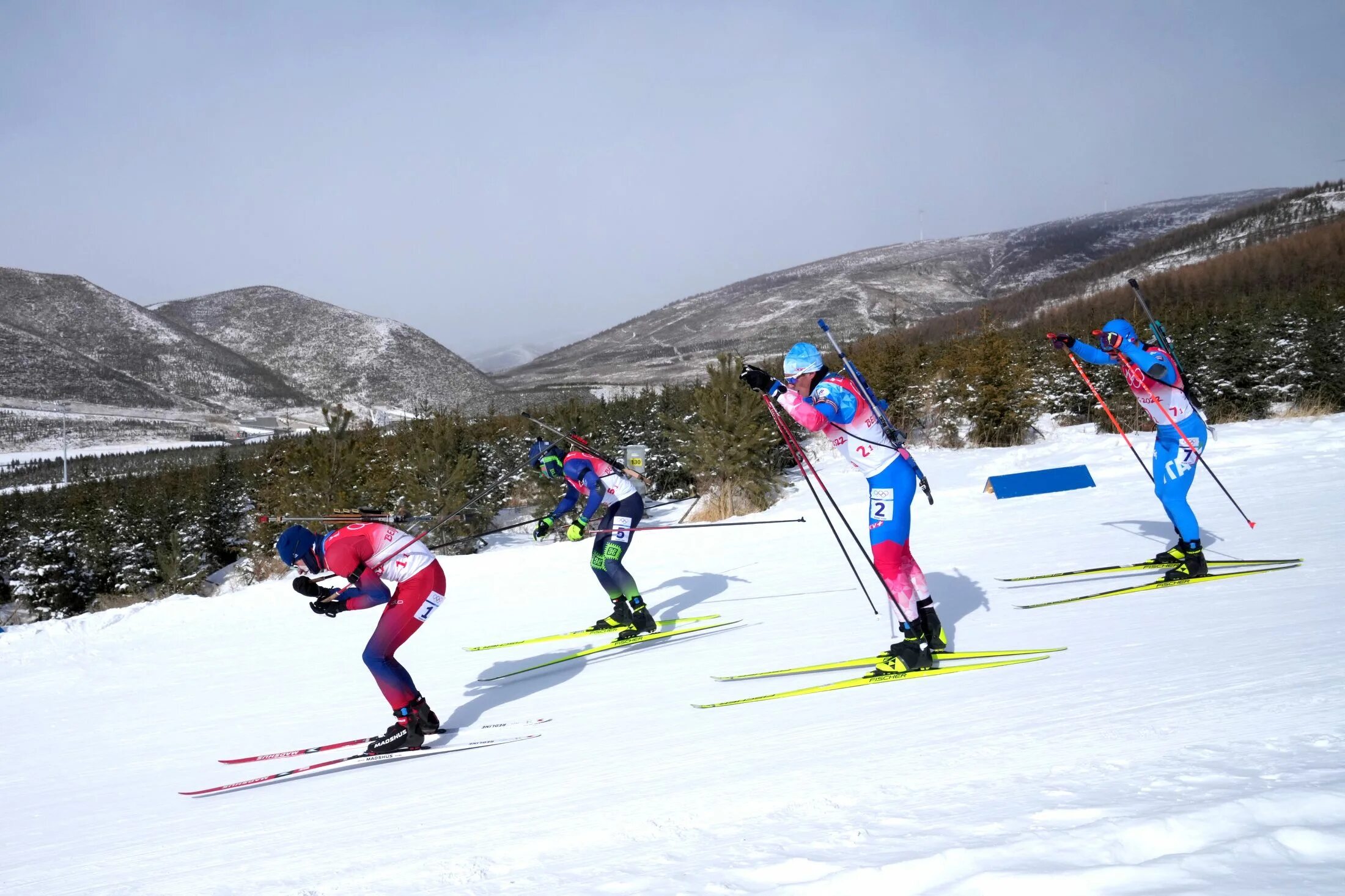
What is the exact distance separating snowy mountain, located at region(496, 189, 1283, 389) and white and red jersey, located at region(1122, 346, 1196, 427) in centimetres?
12496

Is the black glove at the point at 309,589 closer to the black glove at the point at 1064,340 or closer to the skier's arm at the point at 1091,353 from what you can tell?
the black glove at the point at 1064,340

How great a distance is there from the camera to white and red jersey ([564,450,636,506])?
9047 mm

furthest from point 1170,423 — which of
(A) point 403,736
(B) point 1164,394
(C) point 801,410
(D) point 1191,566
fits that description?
(A) point 403,736

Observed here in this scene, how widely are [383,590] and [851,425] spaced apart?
378 cm

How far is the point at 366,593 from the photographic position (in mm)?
6031

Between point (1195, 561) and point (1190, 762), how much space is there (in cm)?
557

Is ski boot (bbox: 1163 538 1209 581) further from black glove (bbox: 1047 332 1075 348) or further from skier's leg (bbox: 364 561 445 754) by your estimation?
skier's leg (bbox: 364 561 445 754)

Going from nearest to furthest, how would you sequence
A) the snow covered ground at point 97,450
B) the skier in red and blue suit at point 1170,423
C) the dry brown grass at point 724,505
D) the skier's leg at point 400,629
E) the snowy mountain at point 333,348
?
1. the skier's leg at point 400,629
2. the skier in red and blue suit at point 1170,423
3. the dry brown grass at point 724,505
4. the snow covered ground at point 97,450
5. the snowy mountain at point 333,348

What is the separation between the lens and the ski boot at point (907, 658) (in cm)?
593

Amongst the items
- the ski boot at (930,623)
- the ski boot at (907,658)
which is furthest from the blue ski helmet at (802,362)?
the ski boot at (907,658)

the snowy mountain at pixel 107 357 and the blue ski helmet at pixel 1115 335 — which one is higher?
the snowy mountain at pixel 107 357

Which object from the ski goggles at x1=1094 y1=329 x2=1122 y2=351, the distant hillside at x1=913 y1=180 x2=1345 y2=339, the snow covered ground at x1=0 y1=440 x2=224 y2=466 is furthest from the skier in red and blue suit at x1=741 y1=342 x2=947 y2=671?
the distant hillside at x1=913 y1=180 x2=1345 y2=339

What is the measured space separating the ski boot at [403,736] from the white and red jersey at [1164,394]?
7.28 metres

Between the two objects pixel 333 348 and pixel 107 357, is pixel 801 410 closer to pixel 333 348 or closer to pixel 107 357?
pixel 107 357
